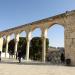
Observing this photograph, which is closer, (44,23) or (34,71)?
(34,71)

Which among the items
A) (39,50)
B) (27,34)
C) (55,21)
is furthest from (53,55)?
(55,21)

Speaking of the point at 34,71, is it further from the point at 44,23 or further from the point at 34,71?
the point at 44,23

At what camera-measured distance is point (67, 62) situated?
20.8 m

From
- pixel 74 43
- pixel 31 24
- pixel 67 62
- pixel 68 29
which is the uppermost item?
pixel 31 24

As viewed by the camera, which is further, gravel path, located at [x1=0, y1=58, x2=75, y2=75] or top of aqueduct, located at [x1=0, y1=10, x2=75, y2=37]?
top of aqueduct, located at [x1=0, y1=10, x2=75, y2=37]

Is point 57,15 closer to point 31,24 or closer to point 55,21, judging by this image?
point 55,21

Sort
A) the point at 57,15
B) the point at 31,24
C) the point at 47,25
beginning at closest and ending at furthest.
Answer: the point at 57,15 < the point at 47,25 < the point at 31,24

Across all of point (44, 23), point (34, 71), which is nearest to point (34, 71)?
point (34, 71)

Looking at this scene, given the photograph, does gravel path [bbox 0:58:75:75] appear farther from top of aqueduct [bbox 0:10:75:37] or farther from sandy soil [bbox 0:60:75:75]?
top of aqueduct [bbox 0:10:75:37]

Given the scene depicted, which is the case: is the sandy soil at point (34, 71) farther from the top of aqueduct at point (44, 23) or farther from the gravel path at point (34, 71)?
the top of aqueduct at point (44, 23)

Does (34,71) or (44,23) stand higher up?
(44,23)

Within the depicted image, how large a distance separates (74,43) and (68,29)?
1.73 metres

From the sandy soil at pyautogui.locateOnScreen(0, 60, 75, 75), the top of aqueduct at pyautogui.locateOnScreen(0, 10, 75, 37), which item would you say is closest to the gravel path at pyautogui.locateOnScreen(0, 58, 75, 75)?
the sandy soil at pyautogui.locateOnScreen(0, 60, 75, 75)

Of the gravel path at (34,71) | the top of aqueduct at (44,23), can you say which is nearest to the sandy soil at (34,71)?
the gravel path at (34,71)
